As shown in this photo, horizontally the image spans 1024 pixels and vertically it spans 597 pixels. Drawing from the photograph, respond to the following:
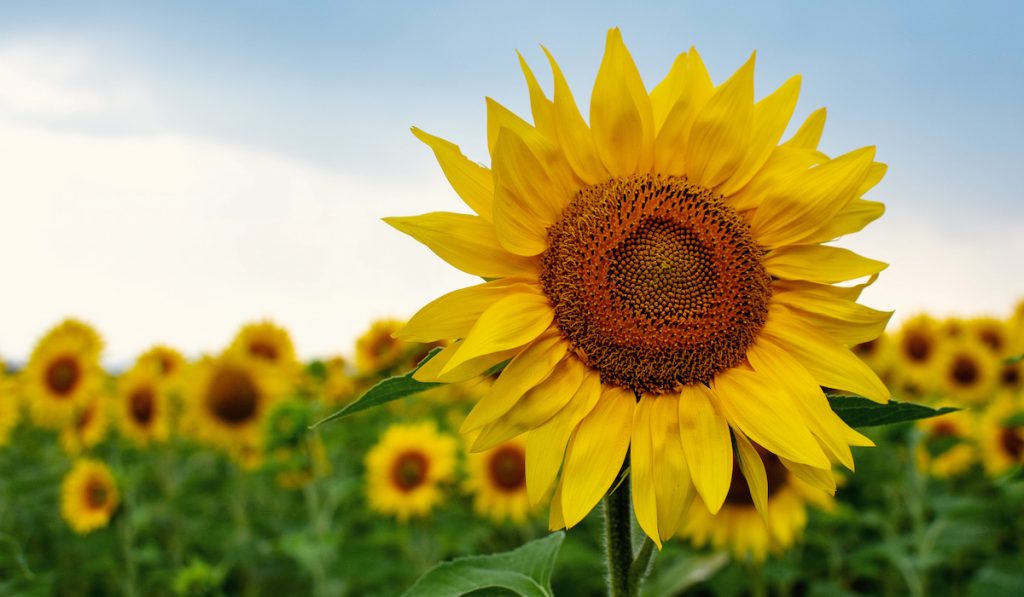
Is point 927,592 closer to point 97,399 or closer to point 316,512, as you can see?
point 316,512

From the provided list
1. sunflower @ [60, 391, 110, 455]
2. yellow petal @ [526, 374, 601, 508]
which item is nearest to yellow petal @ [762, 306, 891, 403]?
yellow petal @ [526, 374, 601, 508]

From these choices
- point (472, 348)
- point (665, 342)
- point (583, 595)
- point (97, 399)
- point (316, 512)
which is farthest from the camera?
point (97, 399)

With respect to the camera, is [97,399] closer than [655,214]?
No

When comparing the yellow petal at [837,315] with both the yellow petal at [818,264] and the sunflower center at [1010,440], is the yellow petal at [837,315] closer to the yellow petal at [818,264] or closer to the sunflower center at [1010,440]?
the yellow petal at [818,264]

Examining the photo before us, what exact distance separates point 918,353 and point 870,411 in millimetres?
8328

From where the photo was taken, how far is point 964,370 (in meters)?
8.93

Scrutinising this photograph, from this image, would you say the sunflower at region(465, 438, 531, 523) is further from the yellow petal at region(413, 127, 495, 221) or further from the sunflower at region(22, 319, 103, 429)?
the yellow petal at region(413, 127, 495, 221)

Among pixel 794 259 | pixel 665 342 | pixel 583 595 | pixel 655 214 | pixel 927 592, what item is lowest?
pixel 927 592

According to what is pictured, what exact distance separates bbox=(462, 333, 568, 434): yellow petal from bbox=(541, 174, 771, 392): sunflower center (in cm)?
5

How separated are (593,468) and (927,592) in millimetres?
5762

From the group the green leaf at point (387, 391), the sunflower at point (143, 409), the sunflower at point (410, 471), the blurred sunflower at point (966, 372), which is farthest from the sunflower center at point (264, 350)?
the blurred sunflower at point (966, 372)

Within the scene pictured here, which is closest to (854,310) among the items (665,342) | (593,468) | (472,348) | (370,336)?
(665,342)

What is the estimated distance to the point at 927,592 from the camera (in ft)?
20.5

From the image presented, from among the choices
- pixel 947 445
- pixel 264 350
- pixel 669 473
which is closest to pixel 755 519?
pixel 947 445
